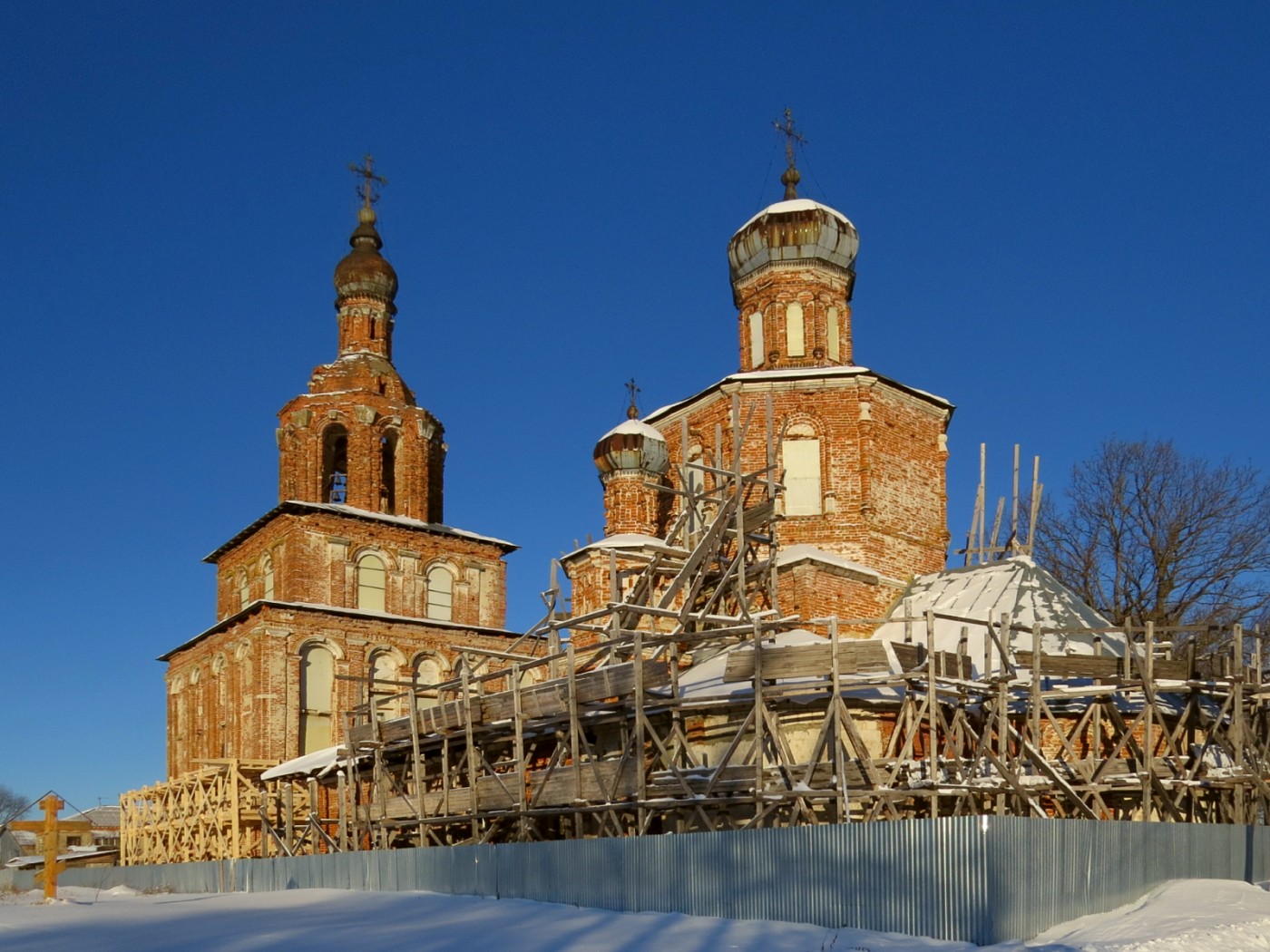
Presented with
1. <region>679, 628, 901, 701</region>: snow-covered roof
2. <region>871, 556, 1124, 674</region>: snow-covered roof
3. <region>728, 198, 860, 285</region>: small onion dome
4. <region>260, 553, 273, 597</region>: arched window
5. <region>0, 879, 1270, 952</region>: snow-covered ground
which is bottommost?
<region>0, 879, 1270, 952</region>: snow-covered ground

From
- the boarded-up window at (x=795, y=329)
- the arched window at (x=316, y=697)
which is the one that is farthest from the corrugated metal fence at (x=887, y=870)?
the boarded-up window at (x=795, y=329)

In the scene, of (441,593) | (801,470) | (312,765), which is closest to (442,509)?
(441,593)

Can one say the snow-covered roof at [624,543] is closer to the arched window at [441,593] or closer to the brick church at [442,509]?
the brick church at [442,509]

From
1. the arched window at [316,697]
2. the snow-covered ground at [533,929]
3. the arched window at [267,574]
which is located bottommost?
the snow-covered ground at [533,929]

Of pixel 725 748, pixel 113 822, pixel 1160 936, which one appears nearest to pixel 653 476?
pixel 725 748

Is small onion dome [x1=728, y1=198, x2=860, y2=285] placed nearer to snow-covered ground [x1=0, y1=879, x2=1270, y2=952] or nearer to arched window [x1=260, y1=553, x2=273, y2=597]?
arched window [x1=260, y1=553, x2=273, y2=597]

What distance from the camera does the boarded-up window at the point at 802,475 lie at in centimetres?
2394


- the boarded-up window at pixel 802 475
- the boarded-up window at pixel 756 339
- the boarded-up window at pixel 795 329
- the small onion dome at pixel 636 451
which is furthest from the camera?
the small onion dome at pixel 636 451

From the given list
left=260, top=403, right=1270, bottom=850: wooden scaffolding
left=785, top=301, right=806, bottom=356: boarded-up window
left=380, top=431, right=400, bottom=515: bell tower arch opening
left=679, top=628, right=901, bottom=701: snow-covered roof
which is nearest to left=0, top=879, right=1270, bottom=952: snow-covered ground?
left=260, top=403, right=1270, bottom=850: wooden scaffolding

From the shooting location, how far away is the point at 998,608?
2100 centimetres

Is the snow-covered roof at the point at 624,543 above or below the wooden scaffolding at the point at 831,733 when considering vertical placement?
above

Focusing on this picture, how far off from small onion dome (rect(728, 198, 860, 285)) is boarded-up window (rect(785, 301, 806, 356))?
93 cm

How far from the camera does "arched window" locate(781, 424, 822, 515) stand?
23938 millimetres

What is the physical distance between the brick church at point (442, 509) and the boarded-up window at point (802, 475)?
1.6 inches
